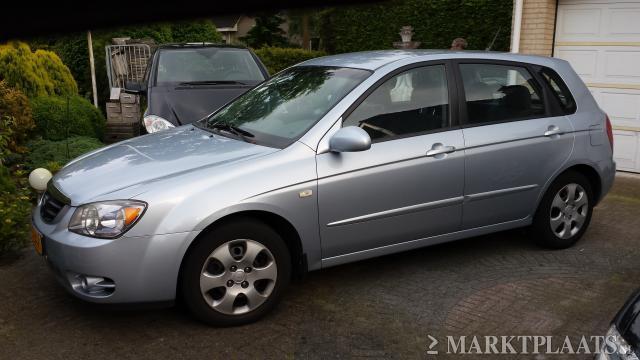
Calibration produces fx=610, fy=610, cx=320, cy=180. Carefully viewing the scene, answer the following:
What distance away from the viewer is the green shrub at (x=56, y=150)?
7.15 meters

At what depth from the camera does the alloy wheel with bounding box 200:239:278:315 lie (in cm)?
369

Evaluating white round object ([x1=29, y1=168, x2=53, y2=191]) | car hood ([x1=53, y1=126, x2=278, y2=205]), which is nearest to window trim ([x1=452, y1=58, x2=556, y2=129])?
car hood ([x1=53, y1=126, x2=278, y2=205])

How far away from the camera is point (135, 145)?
4.52m

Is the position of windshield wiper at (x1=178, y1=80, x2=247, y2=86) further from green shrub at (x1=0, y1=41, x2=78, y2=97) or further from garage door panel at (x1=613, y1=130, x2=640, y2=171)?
garage door panel at (x1=613, y1=130, x2=640, y2=171)

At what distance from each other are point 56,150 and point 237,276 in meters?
4.59

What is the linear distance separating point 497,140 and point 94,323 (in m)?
3.16

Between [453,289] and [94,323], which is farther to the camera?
[453,289]

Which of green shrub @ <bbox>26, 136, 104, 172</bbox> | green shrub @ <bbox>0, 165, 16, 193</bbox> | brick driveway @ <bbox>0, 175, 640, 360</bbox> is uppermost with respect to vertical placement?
green shrub @ <bbox>0, 165, 16, 193</bbox>

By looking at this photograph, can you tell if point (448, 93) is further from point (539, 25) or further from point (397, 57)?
point (539, 25)

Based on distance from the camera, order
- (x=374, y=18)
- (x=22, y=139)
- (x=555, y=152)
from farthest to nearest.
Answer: (x=374, y=18), (x=22, y=139), (x=555, y=152)

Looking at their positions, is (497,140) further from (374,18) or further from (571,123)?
(374,18)

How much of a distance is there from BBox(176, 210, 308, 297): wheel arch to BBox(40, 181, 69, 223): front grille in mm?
861

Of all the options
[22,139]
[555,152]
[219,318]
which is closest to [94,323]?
[219,318]

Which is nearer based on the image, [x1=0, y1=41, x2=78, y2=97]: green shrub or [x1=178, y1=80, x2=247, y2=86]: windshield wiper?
[x1=178, y1=80, x2=247, y2=86]: windshield wiper
